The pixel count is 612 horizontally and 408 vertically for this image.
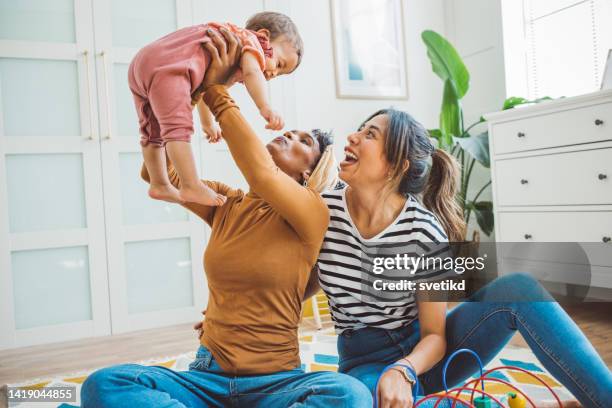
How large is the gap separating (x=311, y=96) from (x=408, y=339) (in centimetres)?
254

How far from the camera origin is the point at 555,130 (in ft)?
8.68

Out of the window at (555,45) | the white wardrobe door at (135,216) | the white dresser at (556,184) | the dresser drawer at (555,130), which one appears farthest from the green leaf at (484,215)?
the white wardrobe door at (135,216)

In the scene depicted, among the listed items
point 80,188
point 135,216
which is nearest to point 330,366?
point 135,216

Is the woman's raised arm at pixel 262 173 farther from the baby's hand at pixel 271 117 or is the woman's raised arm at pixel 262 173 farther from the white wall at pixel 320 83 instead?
the white wall at pixel 320 83

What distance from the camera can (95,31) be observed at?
9.93 ft

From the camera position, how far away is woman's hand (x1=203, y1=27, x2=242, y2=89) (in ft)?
4.06

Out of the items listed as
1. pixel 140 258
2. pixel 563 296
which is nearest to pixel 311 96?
pixel 140 258

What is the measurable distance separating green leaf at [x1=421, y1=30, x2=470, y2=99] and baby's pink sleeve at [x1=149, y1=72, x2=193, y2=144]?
2424mm

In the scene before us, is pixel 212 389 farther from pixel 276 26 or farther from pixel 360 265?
pixel 276 26

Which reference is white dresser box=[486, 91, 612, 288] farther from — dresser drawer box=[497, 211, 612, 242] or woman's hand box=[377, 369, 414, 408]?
woman's hand box=[377, 369, 414, 408]

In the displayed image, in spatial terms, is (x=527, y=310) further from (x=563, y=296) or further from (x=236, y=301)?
(x=563, y=296)

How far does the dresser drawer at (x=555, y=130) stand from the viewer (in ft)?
8.04

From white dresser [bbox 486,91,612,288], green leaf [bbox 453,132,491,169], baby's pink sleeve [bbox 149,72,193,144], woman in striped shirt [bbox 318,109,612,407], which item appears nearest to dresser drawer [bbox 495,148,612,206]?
white dresser [bbox 486,91,612,288]

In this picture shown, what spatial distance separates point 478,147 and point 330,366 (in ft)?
5.42
